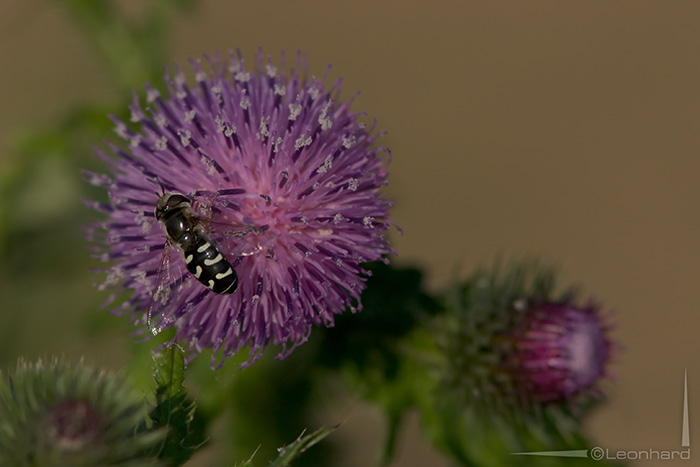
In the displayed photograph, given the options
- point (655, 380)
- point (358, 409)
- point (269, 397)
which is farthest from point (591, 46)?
point (269, 397)

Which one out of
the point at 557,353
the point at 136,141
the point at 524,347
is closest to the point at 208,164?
the point at 136,141

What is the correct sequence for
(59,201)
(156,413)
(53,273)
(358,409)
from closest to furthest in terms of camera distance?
(156,413)
(59,201)
(53,273)
(358,409)

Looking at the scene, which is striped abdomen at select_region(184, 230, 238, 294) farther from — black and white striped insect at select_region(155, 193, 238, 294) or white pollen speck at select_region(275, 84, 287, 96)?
white pollen speck at select_region(275, 84, 287, 96)

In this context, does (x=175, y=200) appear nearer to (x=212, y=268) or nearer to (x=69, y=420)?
(x=212, y=268)

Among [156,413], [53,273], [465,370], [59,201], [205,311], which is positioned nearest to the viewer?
[156,413]

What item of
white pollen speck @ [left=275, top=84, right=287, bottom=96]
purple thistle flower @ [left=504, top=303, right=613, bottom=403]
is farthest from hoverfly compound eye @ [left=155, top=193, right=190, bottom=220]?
purple thistle flower @ [left=504, top=303, right=613, bottom=403]

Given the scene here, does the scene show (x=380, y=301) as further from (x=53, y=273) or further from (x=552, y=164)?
(x=552, y=164)

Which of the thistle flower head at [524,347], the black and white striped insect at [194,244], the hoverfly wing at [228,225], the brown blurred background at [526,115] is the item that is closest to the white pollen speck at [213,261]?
the black and white striped insect at [194,244]
